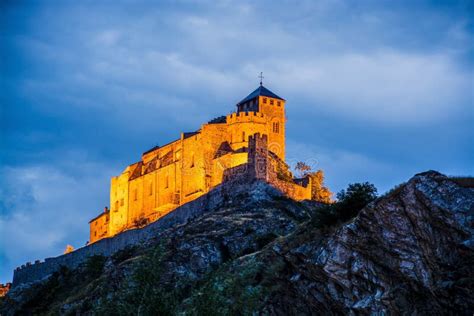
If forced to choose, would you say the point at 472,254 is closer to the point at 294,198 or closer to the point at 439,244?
the point at 439,244

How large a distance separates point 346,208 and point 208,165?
4108cm

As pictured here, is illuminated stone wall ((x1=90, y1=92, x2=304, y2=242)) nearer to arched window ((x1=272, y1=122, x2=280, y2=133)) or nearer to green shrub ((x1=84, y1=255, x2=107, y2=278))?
arched window ((x1=272, y1=122, x2=280, y2=133))

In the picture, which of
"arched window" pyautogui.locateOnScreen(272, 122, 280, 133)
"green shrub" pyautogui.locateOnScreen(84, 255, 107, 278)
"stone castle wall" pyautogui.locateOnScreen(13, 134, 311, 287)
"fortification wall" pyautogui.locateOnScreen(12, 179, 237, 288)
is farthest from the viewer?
"arched window" pyautogui.locateOnScreen(272, 122, 280, 133)

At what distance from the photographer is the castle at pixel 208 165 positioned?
3285 inches

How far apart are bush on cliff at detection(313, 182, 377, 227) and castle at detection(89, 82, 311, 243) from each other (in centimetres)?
3206

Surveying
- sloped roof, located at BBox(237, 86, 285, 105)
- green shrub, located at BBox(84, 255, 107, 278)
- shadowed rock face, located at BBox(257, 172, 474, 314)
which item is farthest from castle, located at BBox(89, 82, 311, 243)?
shadowed rock face, located at BBox(257, 172, 474, 314)

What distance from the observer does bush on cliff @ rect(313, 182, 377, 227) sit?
4816cm

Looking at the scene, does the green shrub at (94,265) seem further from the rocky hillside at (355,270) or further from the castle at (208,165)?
the rocky hillside at (355,270)

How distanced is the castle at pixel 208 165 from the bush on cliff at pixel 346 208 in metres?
32.1

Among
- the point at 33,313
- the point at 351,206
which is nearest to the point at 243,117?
the point at 33,313

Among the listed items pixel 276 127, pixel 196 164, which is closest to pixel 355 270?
pixel 196 164

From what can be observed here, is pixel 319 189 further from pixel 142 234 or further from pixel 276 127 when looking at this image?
pixel 142 234

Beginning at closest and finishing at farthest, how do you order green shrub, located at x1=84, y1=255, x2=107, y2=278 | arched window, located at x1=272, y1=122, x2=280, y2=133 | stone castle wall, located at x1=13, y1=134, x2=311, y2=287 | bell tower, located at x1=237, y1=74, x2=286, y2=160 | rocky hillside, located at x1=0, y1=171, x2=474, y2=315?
1. rocky hillside, located at x1=0, y1=171, x2=474, y2=315
2. stone castle wall, located at x1=13, y1=134, x2=311, y2=287
3. green shrub, located at x1=84, y1=255, x2=107, y2=278
4. bell tower, located at x1=237, y1=74, x2=286, y2=160
5. arched window, located at x1=272, y1=122, x2=280, y2=133

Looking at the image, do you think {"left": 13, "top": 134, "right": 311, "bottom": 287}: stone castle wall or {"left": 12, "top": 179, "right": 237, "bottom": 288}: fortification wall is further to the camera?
{"left": 12, "top": 179, "right": 237, "bottom": 288}: fortification wall
